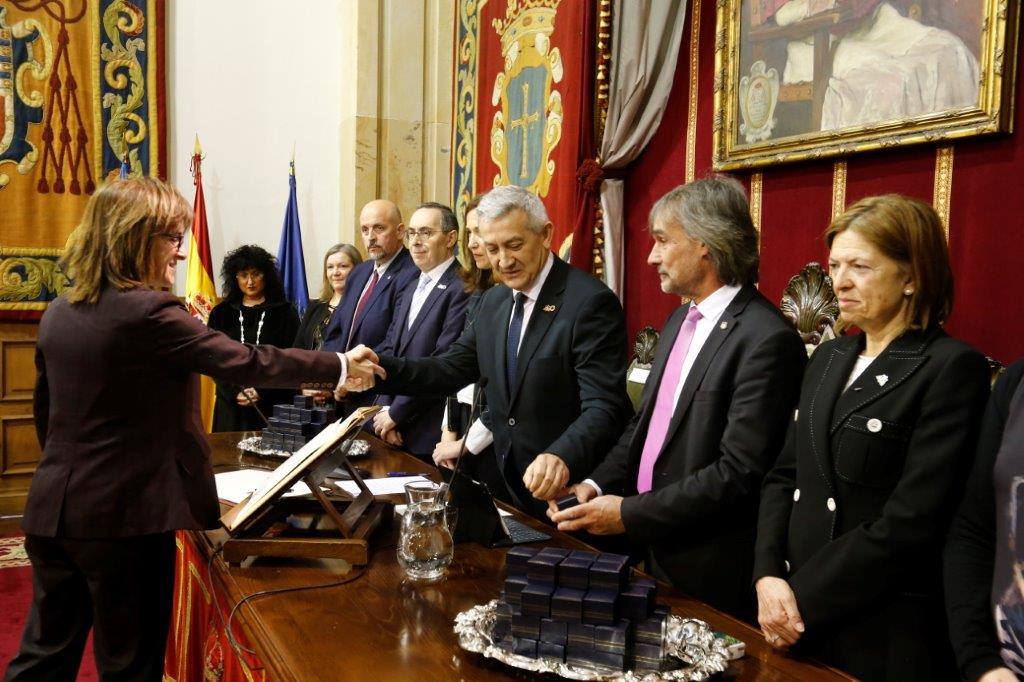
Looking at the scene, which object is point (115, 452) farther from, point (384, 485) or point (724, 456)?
point (724, 456)

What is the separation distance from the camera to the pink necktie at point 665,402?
211cm

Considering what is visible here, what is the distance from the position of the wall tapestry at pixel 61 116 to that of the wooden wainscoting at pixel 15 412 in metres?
0.16

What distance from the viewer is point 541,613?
4.27 ft

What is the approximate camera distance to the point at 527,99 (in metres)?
4.93

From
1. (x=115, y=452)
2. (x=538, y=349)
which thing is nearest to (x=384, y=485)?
(x=538, y=349)

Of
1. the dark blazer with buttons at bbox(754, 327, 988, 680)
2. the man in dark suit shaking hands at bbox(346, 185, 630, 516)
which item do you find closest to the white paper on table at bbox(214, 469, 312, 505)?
the man in dark suit shaking hands at bbox(346, 185, 630, 516)

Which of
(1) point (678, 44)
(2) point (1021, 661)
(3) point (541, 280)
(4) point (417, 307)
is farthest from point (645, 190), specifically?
(2) point (1021, 661)

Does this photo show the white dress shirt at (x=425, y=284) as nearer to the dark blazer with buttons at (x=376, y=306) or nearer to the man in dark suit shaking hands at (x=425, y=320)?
the man in dark suit shaking hands at (x=425, y=320)

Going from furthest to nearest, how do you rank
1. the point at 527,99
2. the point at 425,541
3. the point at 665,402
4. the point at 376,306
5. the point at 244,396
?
the point at 527,99 < the point at 376,306 < the point at 244,396 < the point at 665,402 < the point at 425,541

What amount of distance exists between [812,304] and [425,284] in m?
1.79

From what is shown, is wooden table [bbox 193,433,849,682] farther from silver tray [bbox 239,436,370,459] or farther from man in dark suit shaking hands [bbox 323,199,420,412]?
man in dark suit shaking hands [bbox 323,199,420,412]

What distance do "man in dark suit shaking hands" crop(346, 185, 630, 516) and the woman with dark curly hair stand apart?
265 centimetres

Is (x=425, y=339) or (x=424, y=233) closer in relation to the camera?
(x=425, y=339)

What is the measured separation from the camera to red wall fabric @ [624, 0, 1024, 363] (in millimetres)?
2645
